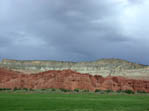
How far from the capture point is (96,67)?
559 feet

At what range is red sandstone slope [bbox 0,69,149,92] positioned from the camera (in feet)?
292

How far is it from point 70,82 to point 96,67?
83669 mm

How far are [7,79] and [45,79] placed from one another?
17.0 m

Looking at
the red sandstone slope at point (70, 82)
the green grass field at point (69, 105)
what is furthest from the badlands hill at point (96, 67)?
the green grass field at point (69, 105)

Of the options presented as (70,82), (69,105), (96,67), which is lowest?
(69,105)

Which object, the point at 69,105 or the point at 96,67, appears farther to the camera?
the point at 96,67

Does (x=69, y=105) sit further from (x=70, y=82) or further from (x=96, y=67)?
(x=96, y=67)

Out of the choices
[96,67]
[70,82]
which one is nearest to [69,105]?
[70,82]

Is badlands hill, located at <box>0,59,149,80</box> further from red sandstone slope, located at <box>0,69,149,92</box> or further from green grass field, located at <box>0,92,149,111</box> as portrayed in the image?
green grass field, located at <box>0,92,149,111</box>

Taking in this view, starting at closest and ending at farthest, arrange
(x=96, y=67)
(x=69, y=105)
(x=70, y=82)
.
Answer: (x=69, y=105)
(x=70, y=82)
(x=96, y=67)

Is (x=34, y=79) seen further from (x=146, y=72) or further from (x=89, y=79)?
(x=146, y=72)

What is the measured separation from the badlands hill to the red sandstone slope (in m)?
42.2

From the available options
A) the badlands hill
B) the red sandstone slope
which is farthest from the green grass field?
the badlands hill

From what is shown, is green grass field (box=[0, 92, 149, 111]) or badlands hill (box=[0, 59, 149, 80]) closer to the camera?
green grass field (box=[0, 92, 149, 111])
